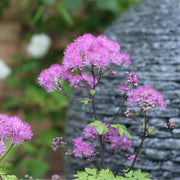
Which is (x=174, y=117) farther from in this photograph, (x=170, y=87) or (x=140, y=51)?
(x=140, y=51)

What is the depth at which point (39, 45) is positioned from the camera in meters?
2.95

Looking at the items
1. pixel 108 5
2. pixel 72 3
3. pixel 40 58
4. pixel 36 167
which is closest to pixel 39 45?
pixel 40 58

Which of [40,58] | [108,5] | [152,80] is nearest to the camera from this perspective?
[152,80]

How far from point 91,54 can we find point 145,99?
6.8 inches

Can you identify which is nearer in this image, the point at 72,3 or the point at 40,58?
the point at 72,3

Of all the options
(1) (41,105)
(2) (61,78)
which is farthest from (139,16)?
(1) (41,105)

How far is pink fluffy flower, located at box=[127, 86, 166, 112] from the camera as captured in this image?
859mm

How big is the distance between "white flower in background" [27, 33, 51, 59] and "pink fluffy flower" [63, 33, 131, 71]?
208 centimetres

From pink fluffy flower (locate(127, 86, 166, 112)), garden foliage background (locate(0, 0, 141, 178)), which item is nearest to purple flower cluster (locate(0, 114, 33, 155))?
pink fluffy flower (locate(127, 86, 166, 112))

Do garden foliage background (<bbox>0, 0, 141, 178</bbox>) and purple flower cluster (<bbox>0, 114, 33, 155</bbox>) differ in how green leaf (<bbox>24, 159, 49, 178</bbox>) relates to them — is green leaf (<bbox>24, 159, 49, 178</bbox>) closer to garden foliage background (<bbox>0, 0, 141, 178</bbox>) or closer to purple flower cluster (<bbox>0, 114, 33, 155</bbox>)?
garden foliage background (<bbox>0, 0, 141, 178</bbox>)

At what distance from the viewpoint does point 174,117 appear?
1.24 m

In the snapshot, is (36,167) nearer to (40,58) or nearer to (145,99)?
(40,58)

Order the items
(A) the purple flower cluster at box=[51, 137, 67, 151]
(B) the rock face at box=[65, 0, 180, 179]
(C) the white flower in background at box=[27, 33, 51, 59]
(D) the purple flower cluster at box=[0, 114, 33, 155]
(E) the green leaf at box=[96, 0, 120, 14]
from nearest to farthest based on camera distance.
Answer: (D) the purple flower cluster at box=[0, 114, 33, 155], (A) the purple flower cluster at box=[51, 137, 67, 151], (B) the rock face at box=[65, 0, 180, 179], (E) the green leaf at box=[96, 0, 120, 14], (C) the white flower in background at box=[27, 33, 51, 59]

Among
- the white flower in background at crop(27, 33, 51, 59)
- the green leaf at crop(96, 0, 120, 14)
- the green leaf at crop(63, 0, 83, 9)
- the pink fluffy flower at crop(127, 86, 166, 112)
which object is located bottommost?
the pink fluffy flower at crop(127, 86, 166, 112)
